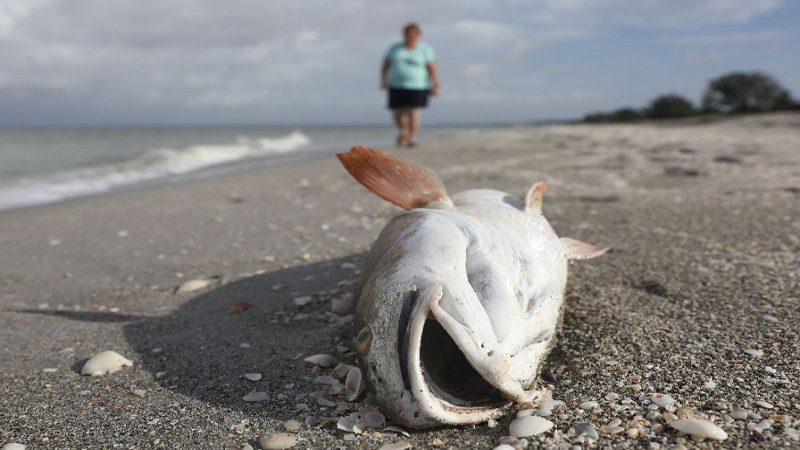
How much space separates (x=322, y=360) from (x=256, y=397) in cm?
39

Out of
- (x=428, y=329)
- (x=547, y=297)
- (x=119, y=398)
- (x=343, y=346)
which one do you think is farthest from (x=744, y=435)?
(x=119, y=398)

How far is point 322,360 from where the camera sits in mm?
2867

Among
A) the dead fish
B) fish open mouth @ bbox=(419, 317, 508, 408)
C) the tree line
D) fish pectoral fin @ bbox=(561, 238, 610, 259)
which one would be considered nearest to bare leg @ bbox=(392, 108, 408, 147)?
fish pectoral fin @ bbox=(561, 238, 610, 259)

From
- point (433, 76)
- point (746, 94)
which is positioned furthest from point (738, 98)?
point (433, 76)

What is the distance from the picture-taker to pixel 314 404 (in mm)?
2512

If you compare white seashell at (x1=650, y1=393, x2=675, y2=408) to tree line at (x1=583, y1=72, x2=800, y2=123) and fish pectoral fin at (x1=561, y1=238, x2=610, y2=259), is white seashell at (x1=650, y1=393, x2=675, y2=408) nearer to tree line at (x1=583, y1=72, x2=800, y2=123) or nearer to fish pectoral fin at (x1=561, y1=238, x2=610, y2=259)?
fish pectoral fin at (x1=561, y1=238, x2=610, y2=259)

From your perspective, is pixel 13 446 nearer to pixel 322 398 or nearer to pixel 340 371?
pixel 322 398

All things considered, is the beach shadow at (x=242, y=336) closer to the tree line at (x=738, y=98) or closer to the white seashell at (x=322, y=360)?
the white seashell at (x=322, y=360)

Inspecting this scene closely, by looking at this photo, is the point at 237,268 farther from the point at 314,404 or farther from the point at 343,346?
the point at 314,404

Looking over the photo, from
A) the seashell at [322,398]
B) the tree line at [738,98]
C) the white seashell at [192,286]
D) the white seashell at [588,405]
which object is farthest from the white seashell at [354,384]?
the tree line at [738,98]

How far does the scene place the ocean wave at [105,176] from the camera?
858cm

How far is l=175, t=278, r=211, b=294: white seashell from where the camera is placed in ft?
13.3

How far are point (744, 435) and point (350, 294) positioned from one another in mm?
2129

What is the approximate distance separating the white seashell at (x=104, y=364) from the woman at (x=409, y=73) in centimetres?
942
